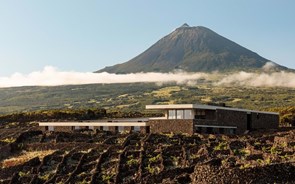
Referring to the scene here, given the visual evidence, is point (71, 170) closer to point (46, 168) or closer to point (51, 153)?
point (46, 168)

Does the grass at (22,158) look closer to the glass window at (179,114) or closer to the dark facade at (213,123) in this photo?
the dark facade at (213,123)

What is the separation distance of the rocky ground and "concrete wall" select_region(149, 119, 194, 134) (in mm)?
3447

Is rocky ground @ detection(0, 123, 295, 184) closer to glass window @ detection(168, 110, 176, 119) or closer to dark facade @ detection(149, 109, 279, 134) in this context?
dark facade @ detection(149, 109, 279, 134)

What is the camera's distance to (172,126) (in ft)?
210

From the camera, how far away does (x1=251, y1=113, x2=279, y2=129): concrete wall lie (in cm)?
7232

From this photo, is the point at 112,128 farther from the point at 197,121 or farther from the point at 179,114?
the point at 197,121

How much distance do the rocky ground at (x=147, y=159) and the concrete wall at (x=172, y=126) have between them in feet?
11.3

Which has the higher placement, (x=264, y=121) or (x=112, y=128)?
(x=264, y=121)

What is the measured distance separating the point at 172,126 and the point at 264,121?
16.9 m

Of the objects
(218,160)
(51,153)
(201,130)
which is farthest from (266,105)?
(218,160)

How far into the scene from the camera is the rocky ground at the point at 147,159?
3134cm

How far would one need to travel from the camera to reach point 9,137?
7206cm

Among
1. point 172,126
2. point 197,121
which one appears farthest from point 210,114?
point 172,126

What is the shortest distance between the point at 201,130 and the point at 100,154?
16.6 meters
